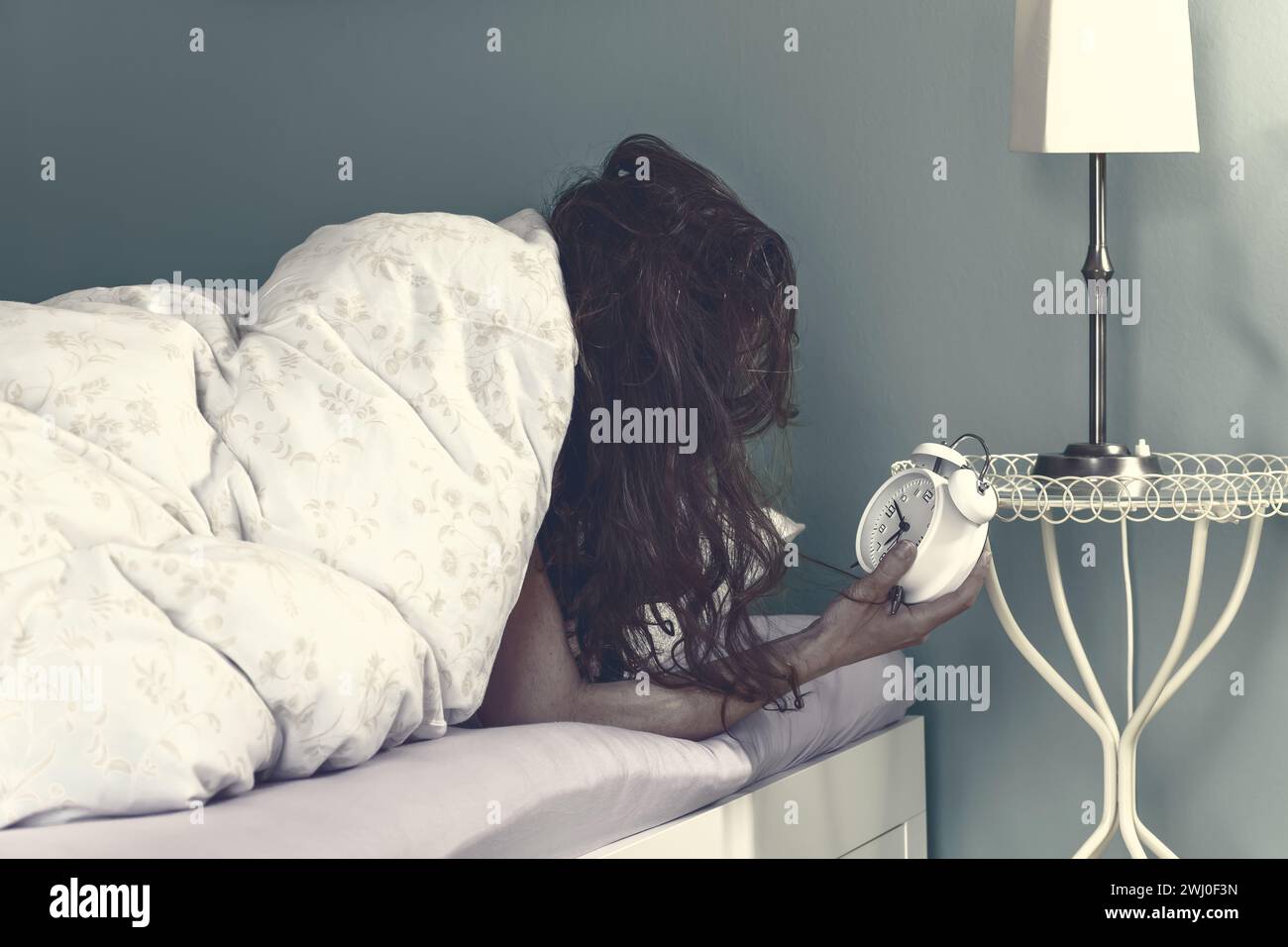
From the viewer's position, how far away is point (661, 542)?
4.91 ft

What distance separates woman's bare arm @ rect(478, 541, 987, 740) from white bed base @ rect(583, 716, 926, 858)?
0.34ft

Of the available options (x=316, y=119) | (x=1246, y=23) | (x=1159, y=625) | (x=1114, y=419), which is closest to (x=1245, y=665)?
Result: (x=1159, y=625)

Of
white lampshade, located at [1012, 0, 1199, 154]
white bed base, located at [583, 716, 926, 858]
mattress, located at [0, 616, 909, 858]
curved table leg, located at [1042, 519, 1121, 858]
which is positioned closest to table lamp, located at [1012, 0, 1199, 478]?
white lampshade, located at [1012, 0, 1199, 154]

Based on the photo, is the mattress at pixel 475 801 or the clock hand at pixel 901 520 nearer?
the mattress at pixel 475 801

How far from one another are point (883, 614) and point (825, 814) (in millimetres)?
310

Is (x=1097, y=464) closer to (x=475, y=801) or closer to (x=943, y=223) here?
(x=943, y=223)

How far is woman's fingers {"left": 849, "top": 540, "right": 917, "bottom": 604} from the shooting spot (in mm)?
1471

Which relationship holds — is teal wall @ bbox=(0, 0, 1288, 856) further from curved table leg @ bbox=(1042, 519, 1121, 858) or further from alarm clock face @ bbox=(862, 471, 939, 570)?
alarm clock face @ bbox=(862, 471, 939, 570)

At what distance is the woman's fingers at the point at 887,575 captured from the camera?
147cm

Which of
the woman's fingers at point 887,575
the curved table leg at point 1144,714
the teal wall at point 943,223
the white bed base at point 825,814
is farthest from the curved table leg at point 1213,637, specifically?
the woman's fingers at point 887,575

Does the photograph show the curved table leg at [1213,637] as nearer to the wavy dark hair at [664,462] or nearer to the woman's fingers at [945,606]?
the woman's fingers at [945,606]

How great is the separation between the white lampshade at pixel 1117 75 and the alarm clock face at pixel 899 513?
0.47 metres
